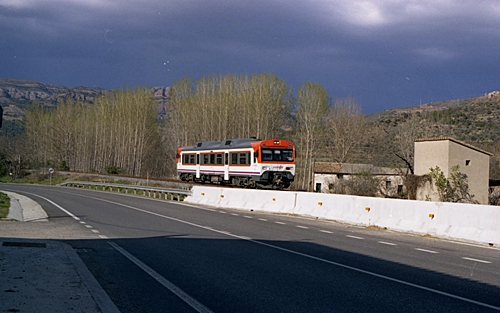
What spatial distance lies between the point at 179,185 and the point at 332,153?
121 feet

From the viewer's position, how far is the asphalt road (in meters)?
7.58

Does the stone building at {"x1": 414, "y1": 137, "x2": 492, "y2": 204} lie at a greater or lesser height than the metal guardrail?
greater

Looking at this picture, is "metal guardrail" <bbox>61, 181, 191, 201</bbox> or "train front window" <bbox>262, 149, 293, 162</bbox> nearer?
"train front window" <bbox>262, 149, 293, 162</bbox>

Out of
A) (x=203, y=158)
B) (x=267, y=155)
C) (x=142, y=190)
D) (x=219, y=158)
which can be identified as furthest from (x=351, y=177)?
(x=142, y=190)

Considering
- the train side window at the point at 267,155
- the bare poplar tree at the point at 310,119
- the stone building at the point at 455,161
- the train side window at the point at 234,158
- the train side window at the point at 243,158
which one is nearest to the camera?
the train side window at the point at 267,155

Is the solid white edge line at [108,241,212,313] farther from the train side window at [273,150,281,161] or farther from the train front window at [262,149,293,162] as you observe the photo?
the train side window at [273,150,281,161]

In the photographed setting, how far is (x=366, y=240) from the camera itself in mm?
15070

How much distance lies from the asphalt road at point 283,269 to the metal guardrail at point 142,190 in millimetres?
17357

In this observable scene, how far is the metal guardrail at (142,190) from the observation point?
35.4 meters

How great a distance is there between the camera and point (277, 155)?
35500 millimetres

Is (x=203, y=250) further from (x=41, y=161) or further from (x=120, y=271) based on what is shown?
(x=41, y=161)

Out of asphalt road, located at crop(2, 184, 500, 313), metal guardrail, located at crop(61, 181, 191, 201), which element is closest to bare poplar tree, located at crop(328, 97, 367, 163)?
metal guardrail, located at crop(61, 181, 191, 201)

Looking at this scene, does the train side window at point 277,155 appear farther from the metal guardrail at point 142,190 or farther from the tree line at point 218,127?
the tree line at point 218,127

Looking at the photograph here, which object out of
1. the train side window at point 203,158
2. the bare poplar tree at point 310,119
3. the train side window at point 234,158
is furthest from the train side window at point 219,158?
the bare poplar tree at point 310,119
